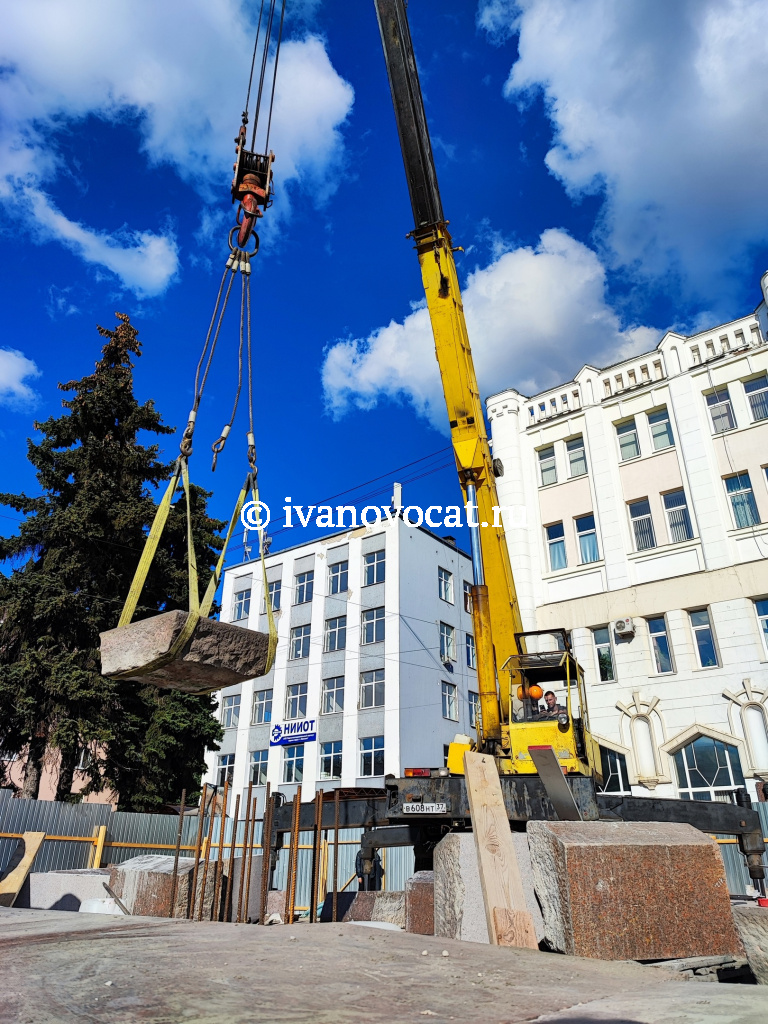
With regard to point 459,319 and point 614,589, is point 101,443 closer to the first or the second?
point 459,319

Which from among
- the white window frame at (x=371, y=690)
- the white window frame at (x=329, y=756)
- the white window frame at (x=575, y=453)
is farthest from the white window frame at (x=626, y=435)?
the white window frame at (x=329, y=756)

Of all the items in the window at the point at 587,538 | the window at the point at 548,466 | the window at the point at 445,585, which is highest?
the window at the point at 445,585

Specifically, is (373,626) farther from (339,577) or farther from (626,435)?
(626,435)

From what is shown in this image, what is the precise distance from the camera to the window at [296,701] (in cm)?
3544

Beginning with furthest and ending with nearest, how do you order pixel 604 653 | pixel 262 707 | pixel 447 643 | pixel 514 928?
1. pixel 262 707
2. pixel 447 643
3. pixel 604 653
4. pixel 514 928

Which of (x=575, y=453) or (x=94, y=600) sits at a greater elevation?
(x=575, y=453)

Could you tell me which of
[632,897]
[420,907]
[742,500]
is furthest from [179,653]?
[742,500]

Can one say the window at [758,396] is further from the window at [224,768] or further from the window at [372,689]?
the window at [224,768]

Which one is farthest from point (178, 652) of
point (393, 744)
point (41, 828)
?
point (393, 744)

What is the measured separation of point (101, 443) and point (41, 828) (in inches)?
446

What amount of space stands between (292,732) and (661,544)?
72.4 ft

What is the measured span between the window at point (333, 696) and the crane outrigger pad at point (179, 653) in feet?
92.8

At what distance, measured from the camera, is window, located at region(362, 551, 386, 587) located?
36.1 metres

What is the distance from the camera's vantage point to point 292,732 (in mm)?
34906
